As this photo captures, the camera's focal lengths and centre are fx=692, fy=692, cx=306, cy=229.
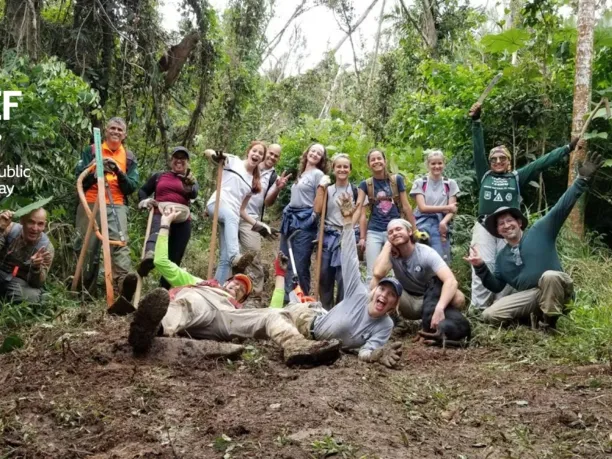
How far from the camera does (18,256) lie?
20.4 feet

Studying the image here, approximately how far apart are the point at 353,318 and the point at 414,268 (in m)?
1.04

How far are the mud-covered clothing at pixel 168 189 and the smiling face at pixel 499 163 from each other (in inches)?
117

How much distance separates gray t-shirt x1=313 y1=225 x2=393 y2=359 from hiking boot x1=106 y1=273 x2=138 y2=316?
5.12 feet

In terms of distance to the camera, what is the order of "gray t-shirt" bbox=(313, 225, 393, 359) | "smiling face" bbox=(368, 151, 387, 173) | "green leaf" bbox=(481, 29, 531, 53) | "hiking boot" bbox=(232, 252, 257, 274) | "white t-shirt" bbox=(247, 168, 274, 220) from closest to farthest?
1. "gray t-shirt" bbox=(313, 225, 393, 359)
2. "hiking boot" bbox=(232, 252, 257, 274)
3. "smiling face" bbox=(368, 151, 387, 173)
4. "white t-shirt" bbox=(247, 168, 274, 220)
5. "green leaf" bbox=(481, 29, 531, 53)

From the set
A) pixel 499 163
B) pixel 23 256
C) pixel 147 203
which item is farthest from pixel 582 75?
pixel 23 256

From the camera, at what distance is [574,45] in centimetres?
973

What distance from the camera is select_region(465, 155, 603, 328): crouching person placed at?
19.6 ft

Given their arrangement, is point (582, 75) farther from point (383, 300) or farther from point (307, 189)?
point (383, 300)

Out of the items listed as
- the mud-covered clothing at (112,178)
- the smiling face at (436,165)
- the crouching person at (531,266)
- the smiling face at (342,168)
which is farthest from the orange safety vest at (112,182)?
the crouching person at (531,266)

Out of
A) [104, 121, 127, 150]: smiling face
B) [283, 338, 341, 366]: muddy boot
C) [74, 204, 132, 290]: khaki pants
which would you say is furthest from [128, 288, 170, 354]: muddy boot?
[104, 121, 127, 150]: smiling face

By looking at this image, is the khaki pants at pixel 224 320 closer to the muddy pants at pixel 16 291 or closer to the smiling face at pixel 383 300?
the smiling face at pixel 383 300

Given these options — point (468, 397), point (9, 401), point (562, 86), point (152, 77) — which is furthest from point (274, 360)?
point (562, 86)

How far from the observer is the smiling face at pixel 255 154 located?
7133 millimetres

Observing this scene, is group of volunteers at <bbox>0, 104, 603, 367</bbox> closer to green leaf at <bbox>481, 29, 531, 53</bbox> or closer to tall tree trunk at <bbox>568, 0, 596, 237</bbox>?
tall tree trunk at <bbox>568, 0, 596, 237</bbox>
